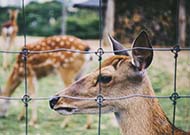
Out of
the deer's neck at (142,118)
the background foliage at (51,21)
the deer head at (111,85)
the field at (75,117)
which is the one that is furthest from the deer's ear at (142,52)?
the background foliage at (51,21)

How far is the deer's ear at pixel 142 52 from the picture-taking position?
2.02 meters

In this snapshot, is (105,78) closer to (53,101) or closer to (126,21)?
(53,101)

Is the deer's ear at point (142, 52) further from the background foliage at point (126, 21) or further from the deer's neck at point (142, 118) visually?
the background foliage at point (126, 21)

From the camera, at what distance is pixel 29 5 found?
1421 centimetres

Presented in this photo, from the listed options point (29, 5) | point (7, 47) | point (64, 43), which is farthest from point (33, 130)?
point (29, 5)

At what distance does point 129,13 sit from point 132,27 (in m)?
0.50

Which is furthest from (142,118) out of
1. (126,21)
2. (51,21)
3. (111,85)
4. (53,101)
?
(51,21)

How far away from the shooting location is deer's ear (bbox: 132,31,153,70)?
2.02 m

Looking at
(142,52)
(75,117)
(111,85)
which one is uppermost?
(142,52)

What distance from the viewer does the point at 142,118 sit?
6.96ft

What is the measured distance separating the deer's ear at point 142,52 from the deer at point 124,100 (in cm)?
2

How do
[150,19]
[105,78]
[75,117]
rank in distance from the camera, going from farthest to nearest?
[150,19] < [75,117] < [105,78]

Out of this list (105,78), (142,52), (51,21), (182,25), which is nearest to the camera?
(142,52)

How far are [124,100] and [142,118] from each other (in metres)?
0.11
